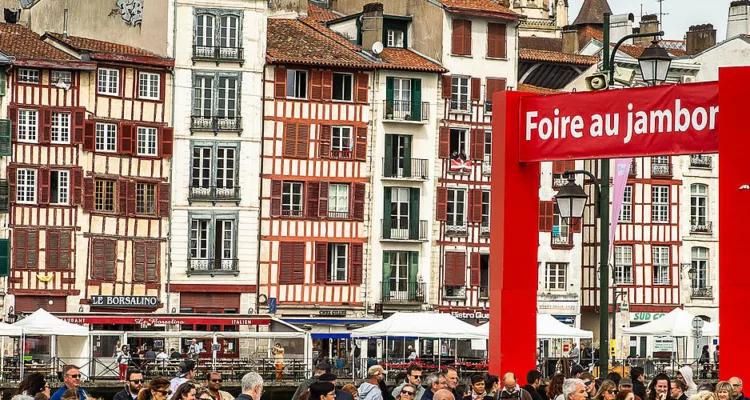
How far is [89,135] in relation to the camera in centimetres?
6166

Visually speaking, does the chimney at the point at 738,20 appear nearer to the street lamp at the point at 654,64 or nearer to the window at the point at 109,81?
the window at the point at 109,81

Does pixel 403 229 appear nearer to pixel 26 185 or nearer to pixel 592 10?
pixel 26 185

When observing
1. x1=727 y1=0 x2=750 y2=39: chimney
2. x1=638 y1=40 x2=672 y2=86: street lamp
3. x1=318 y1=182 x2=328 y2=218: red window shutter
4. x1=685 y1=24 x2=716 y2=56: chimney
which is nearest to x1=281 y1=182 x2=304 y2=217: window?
x1=318 y1=182 x2=328 y2=218: red window shutter

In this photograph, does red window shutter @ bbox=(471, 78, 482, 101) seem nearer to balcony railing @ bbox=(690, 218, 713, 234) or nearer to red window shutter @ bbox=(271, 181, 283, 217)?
red window shutter @ bbox=(271, 181, 283, 217)

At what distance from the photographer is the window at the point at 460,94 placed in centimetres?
6925

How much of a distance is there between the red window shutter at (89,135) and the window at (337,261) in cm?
985

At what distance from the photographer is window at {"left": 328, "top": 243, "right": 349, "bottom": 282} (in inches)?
2613

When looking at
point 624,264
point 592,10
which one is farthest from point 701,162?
point 592,10

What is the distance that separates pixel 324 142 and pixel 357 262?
4467 millimetres

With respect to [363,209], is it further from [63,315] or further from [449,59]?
[63,315]

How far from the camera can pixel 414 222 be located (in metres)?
67.8

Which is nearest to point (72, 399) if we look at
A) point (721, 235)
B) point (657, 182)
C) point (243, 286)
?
point (721, 235)

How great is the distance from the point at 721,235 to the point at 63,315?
40.1 metres

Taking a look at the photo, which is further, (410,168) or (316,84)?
(410,168)
